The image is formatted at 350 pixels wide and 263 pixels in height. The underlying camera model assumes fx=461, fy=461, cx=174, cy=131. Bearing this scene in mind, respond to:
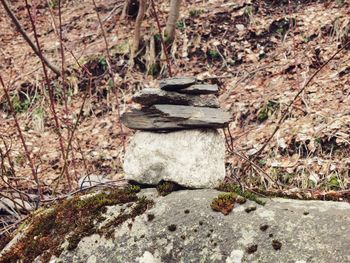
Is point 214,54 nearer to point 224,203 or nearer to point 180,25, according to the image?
point 180,25

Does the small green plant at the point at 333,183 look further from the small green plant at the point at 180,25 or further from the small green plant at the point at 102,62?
the small green plant at the point at 102,62

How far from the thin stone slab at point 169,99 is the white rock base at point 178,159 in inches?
8.3

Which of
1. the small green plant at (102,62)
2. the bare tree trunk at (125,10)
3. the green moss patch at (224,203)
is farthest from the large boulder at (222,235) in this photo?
the bare tree trunk at (125,10)

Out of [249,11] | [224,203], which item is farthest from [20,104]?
[224,203]

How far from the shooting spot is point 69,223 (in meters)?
2.80

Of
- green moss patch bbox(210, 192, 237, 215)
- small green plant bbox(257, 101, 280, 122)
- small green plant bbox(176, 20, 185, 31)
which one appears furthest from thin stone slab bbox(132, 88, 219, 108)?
small green plant bbox(176, 20, 185, 31)

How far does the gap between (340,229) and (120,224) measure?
3.94 ft

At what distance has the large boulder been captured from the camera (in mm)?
2230

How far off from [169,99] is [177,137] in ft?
0.88

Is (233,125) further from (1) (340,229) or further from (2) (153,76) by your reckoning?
(1) (340,229)

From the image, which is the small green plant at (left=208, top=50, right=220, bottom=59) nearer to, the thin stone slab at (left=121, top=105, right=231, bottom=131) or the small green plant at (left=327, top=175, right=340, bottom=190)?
the small green plant at (left=327, top=175, right=340, bottom=190)

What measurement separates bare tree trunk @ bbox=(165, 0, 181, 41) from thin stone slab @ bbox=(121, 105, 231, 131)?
4238 millimetres

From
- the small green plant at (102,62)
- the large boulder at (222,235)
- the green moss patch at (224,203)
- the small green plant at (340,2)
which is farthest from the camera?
the small green plant at (102,62)

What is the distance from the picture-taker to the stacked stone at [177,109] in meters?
2.91
